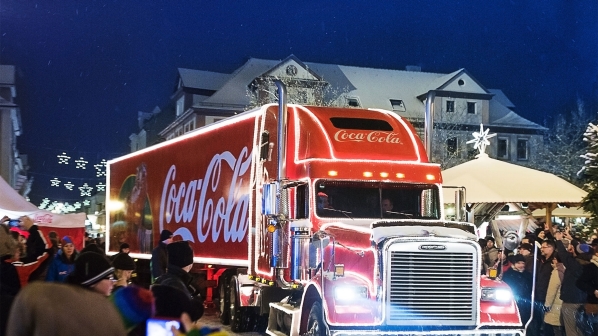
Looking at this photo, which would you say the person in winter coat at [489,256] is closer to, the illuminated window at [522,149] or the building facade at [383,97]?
the building facade at [383,97]

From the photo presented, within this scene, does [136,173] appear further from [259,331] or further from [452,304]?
[452,304]

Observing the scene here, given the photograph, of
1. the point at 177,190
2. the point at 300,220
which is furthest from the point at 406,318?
the point at 177,190

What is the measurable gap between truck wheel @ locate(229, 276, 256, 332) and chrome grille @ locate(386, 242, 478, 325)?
5.35 m

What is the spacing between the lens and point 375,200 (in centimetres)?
1140

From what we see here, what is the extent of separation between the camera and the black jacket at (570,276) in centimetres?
1137

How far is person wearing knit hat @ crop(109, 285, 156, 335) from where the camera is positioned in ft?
12.4

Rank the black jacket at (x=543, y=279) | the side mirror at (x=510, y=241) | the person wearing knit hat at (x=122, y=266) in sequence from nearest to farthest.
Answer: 1. the person wearing knit hat at (x=122, y=266)
2. the black jacket at (x=543, y=279)
3. the side mirror at (x=510, y=241)

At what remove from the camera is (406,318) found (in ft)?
32.1

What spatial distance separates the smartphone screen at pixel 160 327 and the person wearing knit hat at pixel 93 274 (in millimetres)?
268

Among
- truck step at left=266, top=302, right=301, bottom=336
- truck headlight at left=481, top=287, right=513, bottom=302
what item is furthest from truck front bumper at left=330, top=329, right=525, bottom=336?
truck step at left=266, top=302, right=301, bottom=336

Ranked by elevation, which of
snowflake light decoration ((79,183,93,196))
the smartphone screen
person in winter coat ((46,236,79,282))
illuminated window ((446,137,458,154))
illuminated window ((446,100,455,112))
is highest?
illuminated window ((446,100,455,112))

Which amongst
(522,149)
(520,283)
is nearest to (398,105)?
(522,149)

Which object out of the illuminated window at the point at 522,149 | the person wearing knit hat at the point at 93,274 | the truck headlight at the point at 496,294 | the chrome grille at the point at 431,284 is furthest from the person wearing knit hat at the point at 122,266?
the illuminated window at the point at 522,149

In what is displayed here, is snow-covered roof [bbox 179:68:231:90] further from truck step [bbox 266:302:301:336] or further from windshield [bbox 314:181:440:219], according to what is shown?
windshield [bbox 314:181:440:219]
